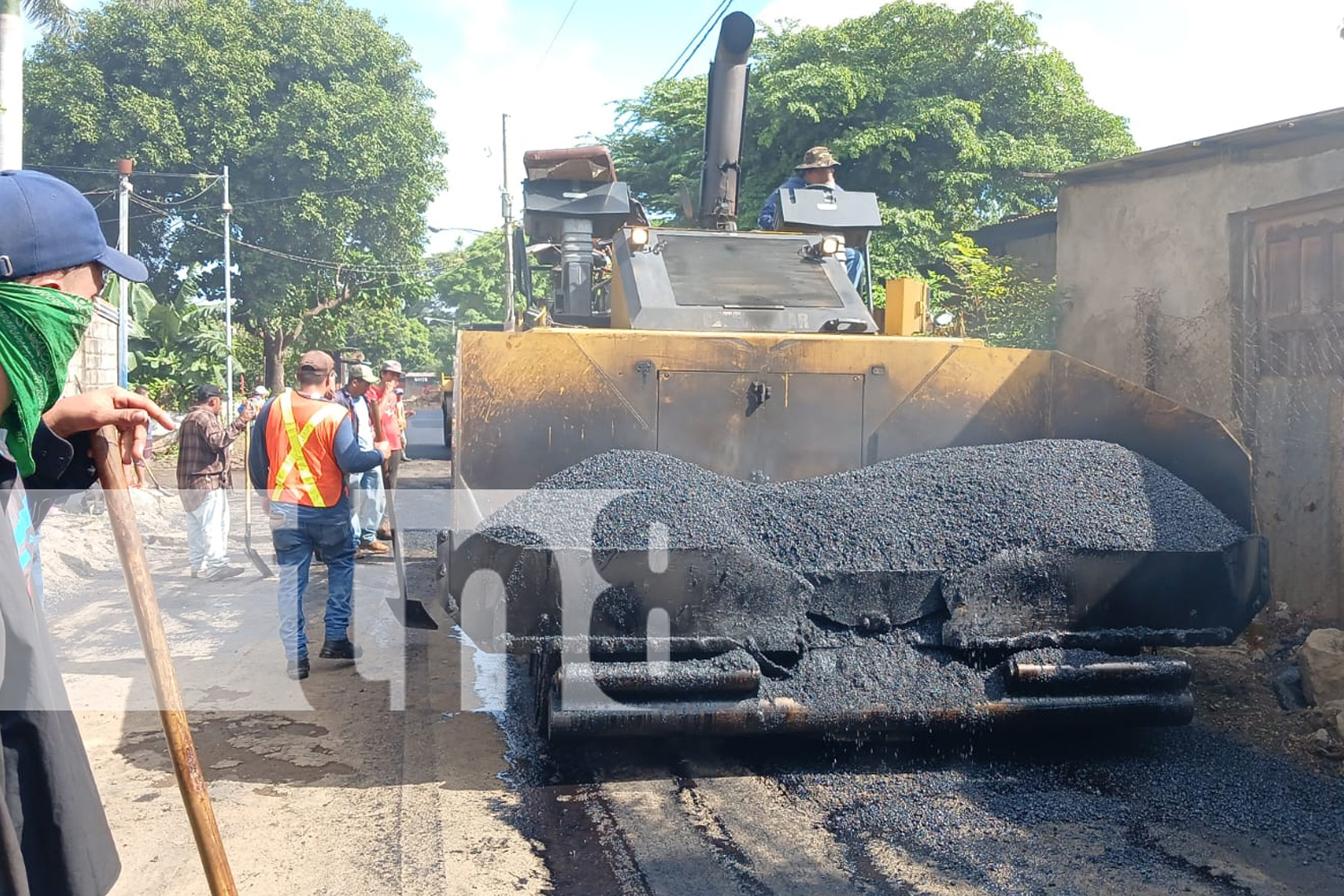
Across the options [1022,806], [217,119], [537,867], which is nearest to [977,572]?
[1022,806]

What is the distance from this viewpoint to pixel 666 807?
3889 mm

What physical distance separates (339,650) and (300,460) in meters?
1.01

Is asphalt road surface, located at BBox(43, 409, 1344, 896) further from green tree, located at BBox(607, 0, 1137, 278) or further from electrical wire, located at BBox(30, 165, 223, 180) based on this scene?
electrical wire, located at BBox(30, 165, 223, 180)

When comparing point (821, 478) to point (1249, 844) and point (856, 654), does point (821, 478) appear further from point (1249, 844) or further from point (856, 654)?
point (1249, 844)

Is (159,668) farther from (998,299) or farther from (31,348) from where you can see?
(998,299)

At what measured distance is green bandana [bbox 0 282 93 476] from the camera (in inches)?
64.0

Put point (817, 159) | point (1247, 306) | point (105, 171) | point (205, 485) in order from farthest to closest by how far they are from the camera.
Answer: point (105, 171)
point (205, 485)
point (1247, 306)
point (817, 159)

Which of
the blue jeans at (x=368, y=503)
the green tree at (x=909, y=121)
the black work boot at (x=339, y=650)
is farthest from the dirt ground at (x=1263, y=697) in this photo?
the green tree at (x=909, y=121)

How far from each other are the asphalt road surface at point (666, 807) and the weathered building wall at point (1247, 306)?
83.0 inches

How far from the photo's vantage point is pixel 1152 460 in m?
4.86

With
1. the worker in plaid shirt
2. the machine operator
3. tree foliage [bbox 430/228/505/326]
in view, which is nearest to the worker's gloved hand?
A: the machine operator

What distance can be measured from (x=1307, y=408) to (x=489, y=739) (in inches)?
186

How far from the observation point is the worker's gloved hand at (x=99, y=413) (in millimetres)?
1935

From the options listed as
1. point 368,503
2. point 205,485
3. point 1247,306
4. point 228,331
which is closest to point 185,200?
point 228,331
